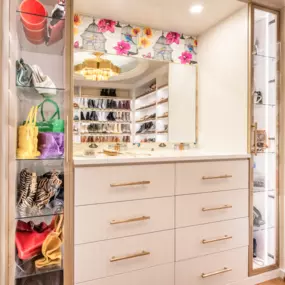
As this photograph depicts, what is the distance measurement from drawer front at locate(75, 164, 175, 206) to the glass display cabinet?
97mm

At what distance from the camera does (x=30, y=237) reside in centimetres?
146

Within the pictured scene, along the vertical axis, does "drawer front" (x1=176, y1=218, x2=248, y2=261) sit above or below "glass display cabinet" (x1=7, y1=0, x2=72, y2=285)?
below

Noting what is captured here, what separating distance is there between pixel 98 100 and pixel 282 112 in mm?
1585

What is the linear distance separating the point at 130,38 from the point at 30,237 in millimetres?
1829

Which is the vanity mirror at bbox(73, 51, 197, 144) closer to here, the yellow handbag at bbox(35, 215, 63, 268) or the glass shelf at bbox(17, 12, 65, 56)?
the glass shelf at bbox(17, 12, 65, 56)

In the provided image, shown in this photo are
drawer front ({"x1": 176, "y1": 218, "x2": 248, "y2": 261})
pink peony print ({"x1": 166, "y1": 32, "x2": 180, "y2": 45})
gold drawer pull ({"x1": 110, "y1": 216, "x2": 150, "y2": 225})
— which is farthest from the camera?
pink peony print ({"x1": 166, "y1": 32, "x2": 180, "y2": 45})

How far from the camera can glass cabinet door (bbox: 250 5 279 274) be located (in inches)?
81.7

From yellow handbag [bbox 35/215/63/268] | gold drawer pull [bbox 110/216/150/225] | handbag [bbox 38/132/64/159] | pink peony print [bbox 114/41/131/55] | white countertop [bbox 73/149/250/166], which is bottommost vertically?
yellow handbag [bbox 35/215/63/268]

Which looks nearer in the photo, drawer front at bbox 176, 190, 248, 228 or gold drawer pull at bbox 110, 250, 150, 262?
gold drawer pull at bbox 110, 250, 150, 262

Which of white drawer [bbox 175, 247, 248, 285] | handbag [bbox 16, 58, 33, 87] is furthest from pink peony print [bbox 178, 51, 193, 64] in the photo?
white drawer [bbox 175, 247, 248, 285]

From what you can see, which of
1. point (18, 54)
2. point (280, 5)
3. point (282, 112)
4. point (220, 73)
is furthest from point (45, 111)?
point (280, 5)

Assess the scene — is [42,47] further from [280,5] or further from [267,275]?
[267,275]

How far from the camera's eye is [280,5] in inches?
80.0

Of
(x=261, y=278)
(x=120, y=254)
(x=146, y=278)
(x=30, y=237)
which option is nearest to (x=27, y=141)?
(x=30, y=237)
